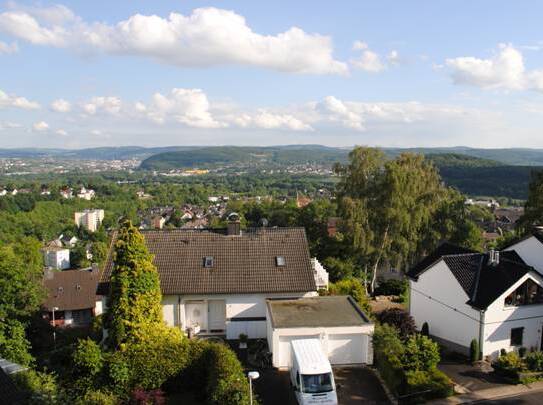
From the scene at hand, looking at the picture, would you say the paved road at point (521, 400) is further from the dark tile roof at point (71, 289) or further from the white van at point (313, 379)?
the dark tile roof at point (71, 289)

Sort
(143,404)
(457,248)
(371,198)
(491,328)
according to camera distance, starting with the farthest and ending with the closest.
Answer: (371,198) → (457,248) → (491,328) → (143,404)

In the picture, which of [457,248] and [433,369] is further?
[457,248]

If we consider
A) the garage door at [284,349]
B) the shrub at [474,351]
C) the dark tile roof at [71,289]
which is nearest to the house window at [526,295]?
the shrub at [474,351]

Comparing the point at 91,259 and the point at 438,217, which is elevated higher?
the point at 438,217

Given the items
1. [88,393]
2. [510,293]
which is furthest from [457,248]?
[88,393]

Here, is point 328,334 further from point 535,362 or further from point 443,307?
point 535,362

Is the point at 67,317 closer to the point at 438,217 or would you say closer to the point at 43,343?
the point at 43,343

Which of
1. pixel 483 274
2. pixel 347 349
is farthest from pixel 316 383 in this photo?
pixel 483 274

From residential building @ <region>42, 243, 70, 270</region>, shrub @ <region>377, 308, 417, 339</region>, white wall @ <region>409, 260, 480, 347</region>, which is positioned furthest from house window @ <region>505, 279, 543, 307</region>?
residential building @ <region>42, 243, 70, 270</region>
